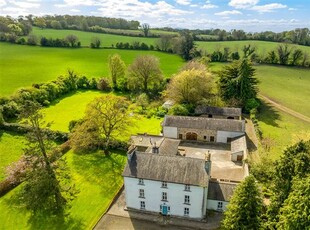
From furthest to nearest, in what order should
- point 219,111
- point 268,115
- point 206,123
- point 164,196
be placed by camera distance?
point 268,115, point 219,111, point 206,123, point 164,196

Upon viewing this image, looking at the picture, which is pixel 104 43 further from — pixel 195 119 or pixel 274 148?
pixel 274 148

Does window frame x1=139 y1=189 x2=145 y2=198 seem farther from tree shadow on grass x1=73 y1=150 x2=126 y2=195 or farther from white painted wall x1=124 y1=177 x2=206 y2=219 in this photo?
tree shadow on grass x1=73 y1=150 x2=126 y2=195

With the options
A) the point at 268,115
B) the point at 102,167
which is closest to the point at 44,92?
the point at 102,167

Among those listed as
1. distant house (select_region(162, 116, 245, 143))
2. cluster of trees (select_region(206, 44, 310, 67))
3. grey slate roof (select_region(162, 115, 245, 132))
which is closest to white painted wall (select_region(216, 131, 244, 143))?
distant house (select_region(162, 116, 245, 143))

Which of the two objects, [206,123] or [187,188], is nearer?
[187,188]

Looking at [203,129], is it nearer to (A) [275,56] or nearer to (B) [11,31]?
(A) [275,56]

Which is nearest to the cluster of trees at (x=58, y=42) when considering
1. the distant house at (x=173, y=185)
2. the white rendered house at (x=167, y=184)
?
the distant house at (x=173, y=185)

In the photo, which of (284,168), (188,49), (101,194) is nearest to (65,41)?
(188,49)
